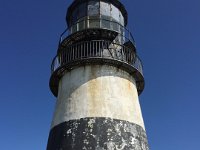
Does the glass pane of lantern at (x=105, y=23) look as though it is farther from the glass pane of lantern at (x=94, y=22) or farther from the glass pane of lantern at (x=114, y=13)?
the glass pane of lantern at (x=114, y=13)

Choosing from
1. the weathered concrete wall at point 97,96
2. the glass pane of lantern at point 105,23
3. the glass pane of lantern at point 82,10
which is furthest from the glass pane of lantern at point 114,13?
the weathered concrete wall at point 97,96

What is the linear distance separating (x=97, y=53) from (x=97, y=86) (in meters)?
1.83

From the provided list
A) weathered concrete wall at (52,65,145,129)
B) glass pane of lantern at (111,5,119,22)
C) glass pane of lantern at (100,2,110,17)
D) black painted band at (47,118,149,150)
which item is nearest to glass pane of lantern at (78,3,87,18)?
glass pane of lantern at (100,2,110,17)

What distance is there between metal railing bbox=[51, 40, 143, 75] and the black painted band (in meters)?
2.85

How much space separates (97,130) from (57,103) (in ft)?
9.27

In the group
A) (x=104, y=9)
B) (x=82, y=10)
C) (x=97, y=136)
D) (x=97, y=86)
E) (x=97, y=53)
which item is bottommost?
(x=97, y=136)

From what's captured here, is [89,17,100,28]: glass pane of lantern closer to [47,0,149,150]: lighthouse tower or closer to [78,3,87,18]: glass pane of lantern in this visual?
[47,0,149,150]: lighthouse tower

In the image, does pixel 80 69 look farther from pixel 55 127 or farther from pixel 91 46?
pixel 55 127

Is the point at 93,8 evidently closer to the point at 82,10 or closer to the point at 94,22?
the point at 82,10

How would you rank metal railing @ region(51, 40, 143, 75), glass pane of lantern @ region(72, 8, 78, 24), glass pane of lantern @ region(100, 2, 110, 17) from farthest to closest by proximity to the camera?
1. glass pane of lantern @ region(72, 8, 78, 24)
2. glass pane of lantern @ region(100, 2, 110, 17)
3. metal railing @ region(51, 40, 143, 75)

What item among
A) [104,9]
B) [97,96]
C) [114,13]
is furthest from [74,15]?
[97,96]

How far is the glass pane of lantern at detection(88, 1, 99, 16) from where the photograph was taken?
14223 mm

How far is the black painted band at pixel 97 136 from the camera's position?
32.7 ft

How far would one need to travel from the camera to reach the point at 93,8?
14461 mm
